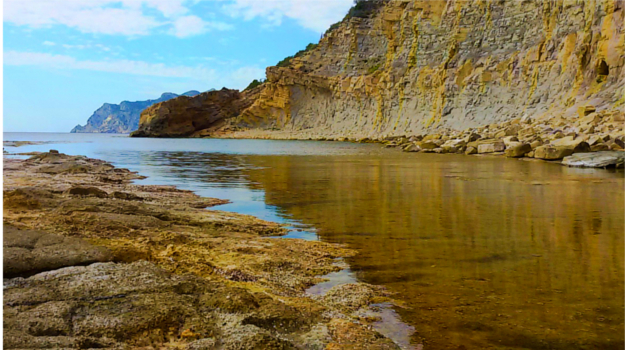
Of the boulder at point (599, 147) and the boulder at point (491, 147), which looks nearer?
the boulder at point (599, 147)

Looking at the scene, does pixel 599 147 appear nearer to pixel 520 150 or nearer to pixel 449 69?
pixel 520 150

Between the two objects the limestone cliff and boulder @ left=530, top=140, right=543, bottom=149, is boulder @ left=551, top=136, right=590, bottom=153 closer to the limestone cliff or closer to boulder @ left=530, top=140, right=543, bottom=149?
boulder @ left=530, top=140, right=543, bottom=149

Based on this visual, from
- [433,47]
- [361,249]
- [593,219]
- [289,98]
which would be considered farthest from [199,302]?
[289,98]

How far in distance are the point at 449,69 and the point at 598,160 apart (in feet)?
88.9

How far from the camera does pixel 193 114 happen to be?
232 feet

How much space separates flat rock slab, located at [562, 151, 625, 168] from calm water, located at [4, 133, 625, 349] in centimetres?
307

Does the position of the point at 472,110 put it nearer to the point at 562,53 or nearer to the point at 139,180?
the point at 562,53

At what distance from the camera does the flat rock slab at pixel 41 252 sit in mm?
2902

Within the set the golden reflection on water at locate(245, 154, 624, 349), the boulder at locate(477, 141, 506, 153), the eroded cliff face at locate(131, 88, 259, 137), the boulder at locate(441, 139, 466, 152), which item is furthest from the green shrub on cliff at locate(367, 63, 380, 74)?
the golden reflection on water at locate(245, 154, 624, 349)

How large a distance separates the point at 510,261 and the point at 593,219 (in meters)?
2.44

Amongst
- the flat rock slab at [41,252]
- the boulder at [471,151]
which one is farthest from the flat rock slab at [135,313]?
the boulder at [471,151]

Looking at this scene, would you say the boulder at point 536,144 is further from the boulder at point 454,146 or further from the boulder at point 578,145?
the boulder at point 454,146

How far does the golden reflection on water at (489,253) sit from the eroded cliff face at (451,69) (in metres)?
17.6

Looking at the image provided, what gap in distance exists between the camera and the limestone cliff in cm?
2583
